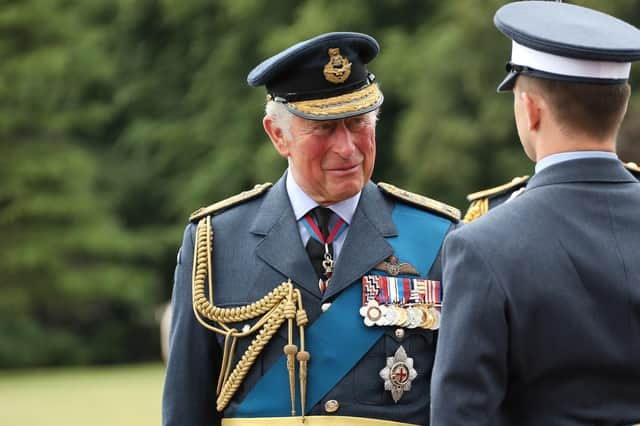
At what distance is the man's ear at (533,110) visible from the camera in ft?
9.59

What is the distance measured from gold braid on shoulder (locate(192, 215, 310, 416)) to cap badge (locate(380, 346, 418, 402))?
0.79ft

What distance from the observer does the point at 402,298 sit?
3.87 metres

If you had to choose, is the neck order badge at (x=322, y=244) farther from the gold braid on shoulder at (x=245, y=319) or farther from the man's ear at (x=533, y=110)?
the man's ear at (x=533, y=110)

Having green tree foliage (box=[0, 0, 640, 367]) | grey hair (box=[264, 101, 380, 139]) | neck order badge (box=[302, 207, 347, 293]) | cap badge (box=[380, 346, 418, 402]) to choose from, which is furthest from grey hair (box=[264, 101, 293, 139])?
green tree foliage (box=[0, 0, 640, 367])

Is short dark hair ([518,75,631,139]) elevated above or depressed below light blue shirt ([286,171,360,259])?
above

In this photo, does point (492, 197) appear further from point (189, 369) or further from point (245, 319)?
point (189, 369)

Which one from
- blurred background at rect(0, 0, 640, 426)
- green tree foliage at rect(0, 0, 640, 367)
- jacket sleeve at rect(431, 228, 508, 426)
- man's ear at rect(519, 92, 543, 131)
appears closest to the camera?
jacket sleeve at rect(431, 228, 508, 426)

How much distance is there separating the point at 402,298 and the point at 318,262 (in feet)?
0.94

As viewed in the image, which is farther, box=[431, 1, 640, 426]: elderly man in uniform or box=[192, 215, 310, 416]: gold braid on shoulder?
box=[192, 215, 310, 416]: gold braid on shoulder

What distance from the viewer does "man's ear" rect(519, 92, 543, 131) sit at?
2.92m

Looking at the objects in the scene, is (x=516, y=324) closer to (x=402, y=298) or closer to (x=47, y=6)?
(x=402, y=298)

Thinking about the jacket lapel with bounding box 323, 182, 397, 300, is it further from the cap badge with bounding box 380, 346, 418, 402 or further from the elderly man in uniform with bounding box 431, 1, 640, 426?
the elderly man in uniform with bounding box 431, 1, 640, 426

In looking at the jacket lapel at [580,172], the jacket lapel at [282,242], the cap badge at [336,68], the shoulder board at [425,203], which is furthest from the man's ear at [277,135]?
the jacket lapel at [580,172]

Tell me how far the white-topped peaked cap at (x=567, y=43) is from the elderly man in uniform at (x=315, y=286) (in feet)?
2.99
